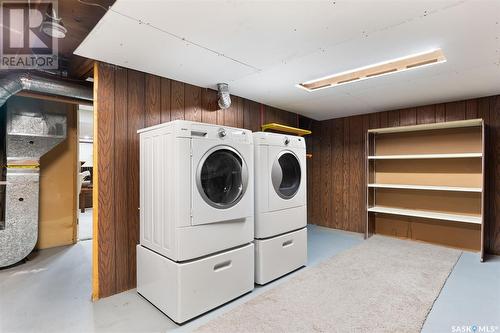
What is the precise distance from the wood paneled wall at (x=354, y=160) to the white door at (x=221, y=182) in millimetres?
2850

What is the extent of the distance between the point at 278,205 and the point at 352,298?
1067mm

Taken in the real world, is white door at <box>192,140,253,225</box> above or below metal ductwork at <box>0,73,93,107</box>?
below

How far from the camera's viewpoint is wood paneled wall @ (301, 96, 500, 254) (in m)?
3.35

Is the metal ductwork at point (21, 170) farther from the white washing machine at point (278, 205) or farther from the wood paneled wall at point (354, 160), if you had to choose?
the wood paneled wall at point (354, 160)

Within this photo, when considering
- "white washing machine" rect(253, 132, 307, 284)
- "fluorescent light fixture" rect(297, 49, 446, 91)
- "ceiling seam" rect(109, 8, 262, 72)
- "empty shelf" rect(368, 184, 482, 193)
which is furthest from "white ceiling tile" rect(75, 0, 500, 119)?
"empty shelf" rect(368, 184, 482, 193)

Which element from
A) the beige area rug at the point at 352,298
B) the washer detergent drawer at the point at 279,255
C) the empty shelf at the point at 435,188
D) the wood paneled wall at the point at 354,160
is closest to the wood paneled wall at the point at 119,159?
the beige area rug at the point at 352,298

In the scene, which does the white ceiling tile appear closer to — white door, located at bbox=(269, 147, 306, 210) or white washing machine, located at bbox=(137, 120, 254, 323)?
white washing machine, located at bbox=(137, 120, 254, 323)

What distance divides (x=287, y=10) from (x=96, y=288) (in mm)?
2641

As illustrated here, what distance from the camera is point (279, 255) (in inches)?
106

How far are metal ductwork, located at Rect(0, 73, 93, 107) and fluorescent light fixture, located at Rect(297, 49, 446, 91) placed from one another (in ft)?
7.91

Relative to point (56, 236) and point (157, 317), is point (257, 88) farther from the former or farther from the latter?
point (56, 236)

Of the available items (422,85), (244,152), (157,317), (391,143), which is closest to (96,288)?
(157,317)

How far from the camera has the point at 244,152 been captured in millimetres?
2348

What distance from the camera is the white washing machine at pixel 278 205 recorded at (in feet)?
8.44
